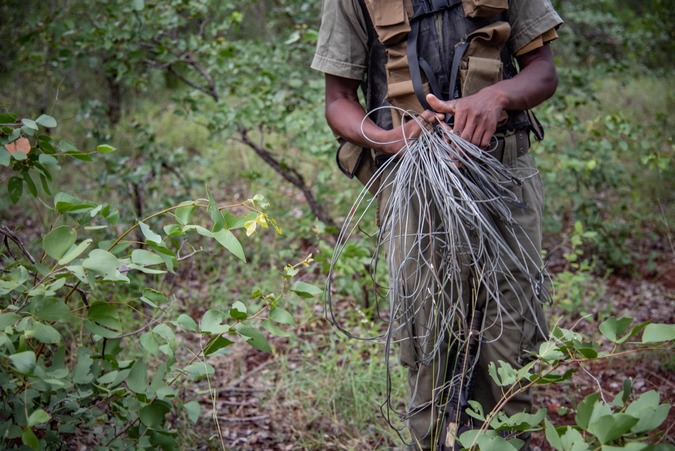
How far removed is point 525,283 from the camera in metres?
2.15

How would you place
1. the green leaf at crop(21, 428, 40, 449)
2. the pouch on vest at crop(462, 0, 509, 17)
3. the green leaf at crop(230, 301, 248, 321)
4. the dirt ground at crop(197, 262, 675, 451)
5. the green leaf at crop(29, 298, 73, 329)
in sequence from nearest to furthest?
1. the green leaf at crop(21, 428, 40, 449)
2. the green leaf at crop(29, 298, 73, 329)
3. the green leaf at crop(230, 301, 248, 321)
4. the pouch on vest at crop(462, 0, 509, 17)
5. the dirt ground at crop(197, 262, 675, 451)

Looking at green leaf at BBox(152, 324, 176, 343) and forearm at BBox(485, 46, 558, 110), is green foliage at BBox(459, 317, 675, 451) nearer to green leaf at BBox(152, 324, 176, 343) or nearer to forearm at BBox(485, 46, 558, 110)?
forearm at BBox(485, 46, 558, 110)

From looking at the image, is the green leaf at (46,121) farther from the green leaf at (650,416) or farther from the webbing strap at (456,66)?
the green leaf at (650,416)

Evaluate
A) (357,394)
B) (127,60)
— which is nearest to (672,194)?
(357,394)

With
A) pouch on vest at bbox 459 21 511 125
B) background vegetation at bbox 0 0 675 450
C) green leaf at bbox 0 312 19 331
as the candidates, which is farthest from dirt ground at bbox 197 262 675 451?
green leaf at bbox 0 312 19 331

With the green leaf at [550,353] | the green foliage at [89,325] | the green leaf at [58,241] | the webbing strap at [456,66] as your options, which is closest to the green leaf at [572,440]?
the green leaf at [550,353]

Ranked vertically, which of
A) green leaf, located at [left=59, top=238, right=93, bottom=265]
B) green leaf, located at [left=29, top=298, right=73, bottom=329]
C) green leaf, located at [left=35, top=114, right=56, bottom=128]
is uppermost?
green leaf, located at [left=35, top=114, right=56, bottom=128]

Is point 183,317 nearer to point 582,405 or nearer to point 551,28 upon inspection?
point 582,405

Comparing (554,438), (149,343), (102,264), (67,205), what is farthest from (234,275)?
(554,438)

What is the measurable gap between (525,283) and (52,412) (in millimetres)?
1640

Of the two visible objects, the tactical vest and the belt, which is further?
the belt

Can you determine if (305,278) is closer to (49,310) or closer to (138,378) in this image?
(138,378)

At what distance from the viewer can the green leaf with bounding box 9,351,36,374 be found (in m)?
1.45

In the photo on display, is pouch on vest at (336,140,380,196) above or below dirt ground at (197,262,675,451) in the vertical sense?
above
